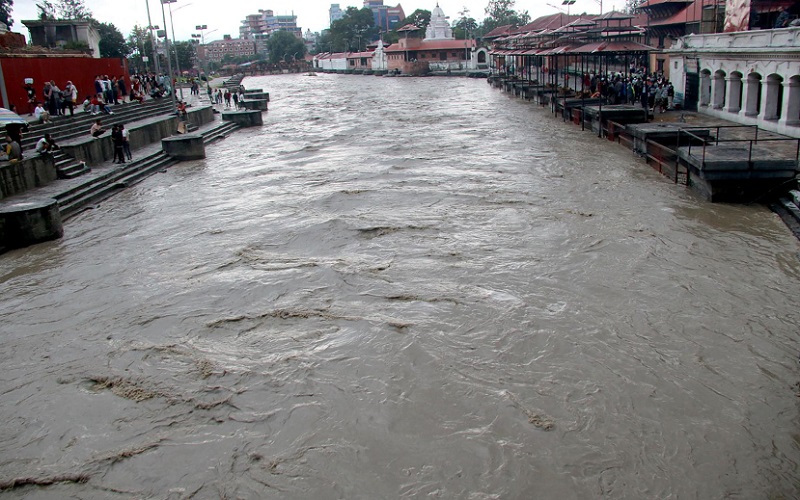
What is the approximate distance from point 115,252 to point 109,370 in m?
4.93

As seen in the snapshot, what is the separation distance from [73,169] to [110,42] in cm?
4937

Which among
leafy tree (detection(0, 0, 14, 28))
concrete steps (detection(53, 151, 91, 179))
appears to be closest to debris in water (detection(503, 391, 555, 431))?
concrete steps (detection(53, 151, 91, 179))

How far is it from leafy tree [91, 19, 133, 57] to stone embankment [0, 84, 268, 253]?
3644cm

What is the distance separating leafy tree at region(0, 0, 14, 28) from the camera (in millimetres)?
44094

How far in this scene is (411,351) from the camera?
301 inches

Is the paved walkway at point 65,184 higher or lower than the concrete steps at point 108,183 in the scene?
higher

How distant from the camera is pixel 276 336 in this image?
8125 mm

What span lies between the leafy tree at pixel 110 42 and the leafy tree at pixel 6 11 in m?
10.1

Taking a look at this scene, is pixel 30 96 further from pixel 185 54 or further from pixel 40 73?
pixel 185 54

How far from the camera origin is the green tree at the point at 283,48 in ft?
450

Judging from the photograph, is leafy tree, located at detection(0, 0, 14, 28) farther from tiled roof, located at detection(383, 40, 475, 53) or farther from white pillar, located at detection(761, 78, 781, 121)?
tiled roof, located at detection(383, 40, 475, 53)

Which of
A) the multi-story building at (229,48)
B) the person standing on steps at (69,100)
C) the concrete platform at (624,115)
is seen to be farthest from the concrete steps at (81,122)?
the multi-story building at (229,48)

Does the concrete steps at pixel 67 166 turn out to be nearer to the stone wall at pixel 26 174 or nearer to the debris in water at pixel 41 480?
the stone wall at pixel 26 174

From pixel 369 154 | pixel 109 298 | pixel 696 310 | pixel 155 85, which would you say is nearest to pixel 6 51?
pixel 155 85
